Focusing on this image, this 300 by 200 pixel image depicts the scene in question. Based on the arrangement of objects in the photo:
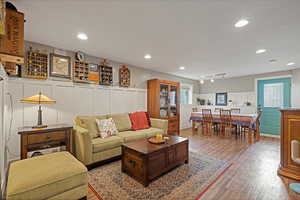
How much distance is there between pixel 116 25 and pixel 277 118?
5.99m

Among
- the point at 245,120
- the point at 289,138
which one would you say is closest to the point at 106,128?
the point at 289,138

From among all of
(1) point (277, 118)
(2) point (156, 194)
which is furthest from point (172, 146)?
(1) point (277, 118)

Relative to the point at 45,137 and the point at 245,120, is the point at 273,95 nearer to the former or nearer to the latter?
the point at 245,120

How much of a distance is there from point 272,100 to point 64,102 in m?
6.59

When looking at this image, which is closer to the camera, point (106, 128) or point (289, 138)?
point (289, 138)

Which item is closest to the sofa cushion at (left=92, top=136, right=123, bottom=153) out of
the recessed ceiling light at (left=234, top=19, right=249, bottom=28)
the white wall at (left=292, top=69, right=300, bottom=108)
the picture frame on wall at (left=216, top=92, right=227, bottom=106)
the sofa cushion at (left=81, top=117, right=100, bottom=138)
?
the sofa cushion at (left=81, top=117, right=100, bottom=138)

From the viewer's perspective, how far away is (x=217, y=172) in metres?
2.20

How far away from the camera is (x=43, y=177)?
1.26 metres

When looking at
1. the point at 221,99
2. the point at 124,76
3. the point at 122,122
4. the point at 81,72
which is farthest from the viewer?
the point at 221,99

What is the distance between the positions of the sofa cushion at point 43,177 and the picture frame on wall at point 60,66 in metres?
1.84

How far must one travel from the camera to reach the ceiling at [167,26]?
1573mm

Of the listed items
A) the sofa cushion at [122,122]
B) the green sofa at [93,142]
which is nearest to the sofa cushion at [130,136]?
the green sofa at [93,142]

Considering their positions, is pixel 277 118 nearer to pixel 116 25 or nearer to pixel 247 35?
pixel 247 35

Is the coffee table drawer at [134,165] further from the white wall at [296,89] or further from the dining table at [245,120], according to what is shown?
the white wall at [296,89]
